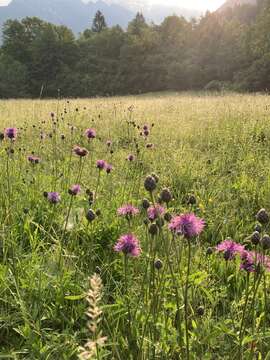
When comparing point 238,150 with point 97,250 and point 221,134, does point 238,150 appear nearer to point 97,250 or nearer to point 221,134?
point 221,134

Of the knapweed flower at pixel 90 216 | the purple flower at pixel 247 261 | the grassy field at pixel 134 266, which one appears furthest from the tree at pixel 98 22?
the purple flower at pixel 247 261

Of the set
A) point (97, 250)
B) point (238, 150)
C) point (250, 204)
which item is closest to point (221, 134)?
point (238, 150)

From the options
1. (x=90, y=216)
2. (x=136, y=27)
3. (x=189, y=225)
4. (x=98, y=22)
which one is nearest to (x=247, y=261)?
(x=189, y=225)

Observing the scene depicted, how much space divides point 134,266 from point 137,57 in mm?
41047

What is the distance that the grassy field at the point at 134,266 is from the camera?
149 centimetres

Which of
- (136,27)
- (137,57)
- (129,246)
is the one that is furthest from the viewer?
(136,27)

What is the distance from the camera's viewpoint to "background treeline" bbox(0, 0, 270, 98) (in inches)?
1316

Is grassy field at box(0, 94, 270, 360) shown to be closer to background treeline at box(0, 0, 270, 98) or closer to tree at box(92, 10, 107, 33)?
background treeline at box(0, 0, 270, 98)

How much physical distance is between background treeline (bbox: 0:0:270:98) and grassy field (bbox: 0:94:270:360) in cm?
2910

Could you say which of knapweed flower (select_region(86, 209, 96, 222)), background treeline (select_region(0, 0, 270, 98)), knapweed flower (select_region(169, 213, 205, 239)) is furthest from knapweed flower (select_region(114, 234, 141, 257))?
background treeline (select_region(0, 0, 270, 98))

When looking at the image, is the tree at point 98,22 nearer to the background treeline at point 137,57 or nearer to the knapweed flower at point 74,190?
the background treeline at point 137,57

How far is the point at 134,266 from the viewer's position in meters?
2.11

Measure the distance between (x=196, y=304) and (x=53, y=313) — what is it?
67cm

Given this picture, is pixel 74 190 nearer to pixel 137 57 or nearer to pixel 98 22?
pixel 137 57
